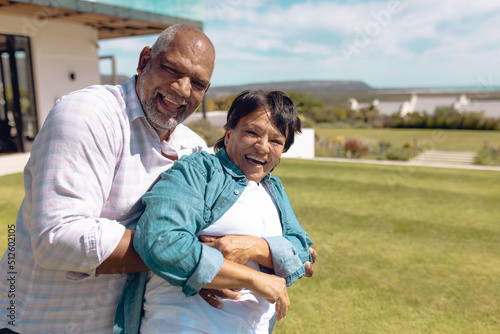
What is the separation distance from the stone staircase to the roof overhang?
425 inches

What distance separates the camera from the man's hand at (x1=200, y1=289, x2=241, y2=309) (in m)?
1.51

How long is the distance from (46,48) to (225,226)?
13069 mm

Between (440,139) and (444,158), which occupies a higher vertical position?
(444,158)

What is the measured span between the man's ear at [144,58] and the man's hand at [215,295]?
0.95 metres

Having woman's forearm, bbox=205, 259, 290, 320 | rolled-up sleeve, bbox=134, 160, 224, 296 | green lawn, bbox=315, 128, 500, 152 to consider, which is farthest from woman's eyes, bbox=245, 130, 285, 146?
green lawn, bbox=315, 128, 500, 152

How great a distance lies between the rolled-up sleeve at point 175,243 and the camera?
1357 millimetres

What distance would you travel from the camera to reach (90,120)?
1424mm

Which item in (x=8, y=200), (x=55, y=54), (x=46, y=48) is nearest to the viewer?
(x=8, y=200)

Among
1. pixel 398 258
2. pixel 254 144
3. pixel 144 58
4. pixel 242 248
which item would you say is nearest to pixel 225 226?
pixel 242 248

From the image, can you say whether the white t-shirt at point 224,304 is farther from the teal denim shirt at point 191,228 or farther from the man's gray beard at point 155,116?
the man's gray beard at point 155,116

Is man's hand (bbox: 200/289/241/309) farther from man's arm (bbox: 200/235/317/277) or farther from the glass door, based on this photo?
the glass door

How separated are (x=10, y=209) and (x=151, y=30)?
10.5 metres

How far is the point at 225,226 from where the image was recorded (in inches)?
63.3

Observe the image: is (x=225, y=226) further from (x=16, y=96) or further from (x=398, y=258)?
(x=16, y=96)
